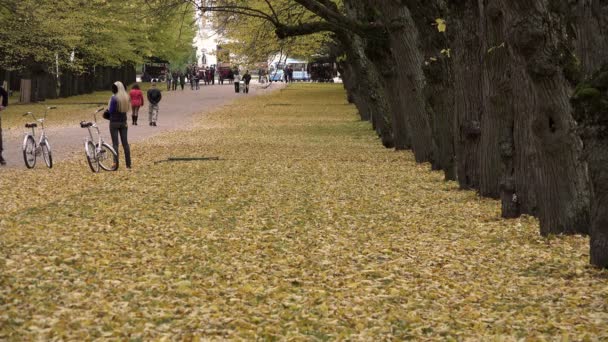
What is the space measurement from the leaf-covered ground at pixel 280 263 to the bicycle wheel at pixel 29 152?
189 cm

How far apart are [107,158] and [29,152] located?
1.81 metres

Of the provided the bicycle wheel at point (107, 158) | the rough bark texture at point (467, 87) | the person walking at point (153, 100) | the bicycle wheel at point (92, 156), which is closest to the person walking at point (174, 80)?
the person walking at point (153, 100)

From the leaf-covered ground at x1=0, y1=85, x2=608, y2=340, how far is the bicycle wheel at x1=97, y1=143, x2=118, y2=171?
1490 mm

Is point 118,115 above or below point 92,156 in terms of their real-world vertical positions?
above

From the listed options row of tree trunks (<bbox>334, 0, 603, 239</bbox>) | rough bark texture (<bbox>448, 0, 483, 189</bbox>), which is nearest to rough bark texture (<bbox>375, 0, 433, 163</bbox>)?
row of tree trunks (<bbox>334, 0, 603, 239</bbox>)

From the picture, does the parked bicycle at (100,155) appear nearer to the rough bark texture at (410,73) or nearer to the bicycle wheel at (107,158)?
the bicycle wheel at (107,158)

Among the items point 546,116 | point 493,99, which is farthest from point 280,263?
point 493,99

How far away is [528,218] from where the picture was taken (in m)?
16.5

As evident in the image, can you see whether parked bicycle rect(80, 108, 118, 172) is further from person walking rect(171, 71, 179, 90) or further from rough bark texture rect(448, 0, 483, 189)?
person walking rect(171, 71, 179, 90)

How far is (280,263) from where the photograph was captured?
12.3 m

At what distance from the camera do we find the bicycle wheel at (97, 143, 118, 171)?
82.9 ft

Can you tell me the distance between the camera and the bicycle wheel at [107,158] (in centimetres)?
2527

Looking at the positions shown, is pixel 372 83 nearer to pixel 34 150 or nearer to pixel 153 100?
pixel 34 150

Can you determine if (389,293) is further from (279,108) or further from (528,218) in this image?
(279,108)
